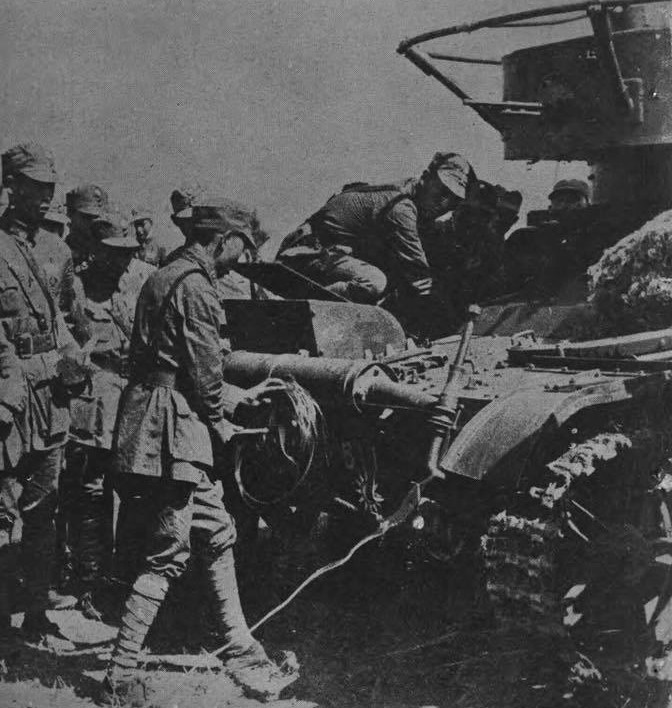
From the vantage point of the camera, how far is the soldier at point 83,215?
6875 mm

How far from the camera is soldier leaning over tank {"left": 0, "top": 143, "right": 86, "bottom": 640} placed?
527cm

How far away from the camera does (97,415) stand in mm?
6004

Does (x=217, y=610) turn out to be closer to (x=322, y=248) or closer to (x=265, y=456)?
(x=265, y=456)

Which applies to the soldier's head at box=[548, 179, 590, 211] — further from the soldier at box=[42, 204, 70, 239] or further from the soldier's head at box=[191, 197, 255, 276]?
the soldier's head at box=[191, 197, 255, 276]

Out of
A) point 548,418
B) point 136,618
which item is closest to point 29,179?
point 136,618

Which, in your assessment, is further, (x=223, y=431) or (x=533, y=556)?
(x=223, y=431)

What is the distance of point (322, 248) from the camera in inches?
278

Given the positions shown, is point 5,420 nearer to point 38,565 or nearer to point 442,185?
point 38,565

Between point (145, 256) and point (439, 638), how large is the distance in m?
5.89

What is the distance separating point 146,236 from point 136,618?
637 centimetres

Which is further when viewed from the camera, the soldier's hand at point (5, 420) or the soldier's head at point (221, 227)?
the soldier's hand at point (5, 420)

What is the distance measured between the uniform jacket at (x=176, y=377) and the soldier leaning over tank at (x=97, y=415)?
3.63ft

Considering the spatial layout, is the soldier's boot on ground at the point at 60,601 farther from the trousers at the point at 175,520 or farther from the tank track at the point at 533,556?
the tank track at the point at 533,556

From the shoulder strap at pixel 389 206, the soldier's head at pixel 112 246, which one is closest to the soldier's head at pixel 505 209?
the shoulder strap at pixel 389 206
